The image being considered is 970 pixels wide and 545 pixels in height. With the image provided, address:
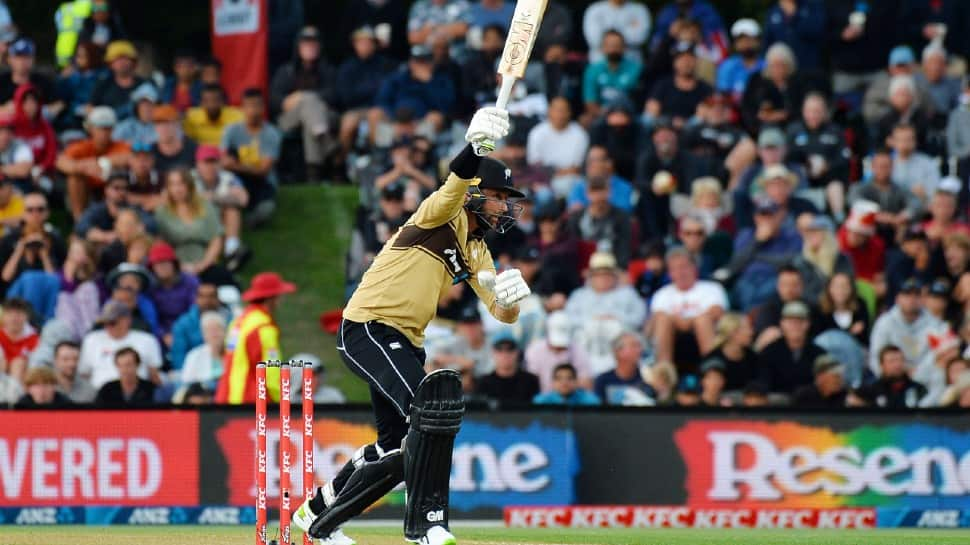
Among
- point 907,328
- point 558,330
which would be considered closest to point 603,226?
point 558,330

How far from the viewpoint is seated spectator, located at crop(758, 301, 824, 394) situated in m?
15.5

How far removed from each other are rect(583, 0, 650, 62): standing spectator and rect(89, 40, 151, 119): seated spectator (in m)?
4.87

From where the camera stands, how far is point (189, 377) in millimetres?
15625

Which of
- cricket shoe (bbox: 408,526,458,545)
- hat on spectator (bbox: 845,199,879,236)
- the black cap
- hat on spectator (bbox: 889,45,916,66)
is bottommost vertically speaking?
cricket shoe (bbox: 408,526,458,545)

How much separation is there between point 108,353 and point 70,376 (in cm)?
38

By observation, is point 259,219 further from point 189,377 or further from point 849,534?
point 849,534

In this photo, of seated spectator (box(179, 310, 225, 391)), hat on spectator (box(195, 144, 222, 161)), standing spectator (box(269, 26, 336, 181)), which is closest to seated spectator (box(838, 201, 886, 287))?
seated spectator (box(179, 310, 225, 391))

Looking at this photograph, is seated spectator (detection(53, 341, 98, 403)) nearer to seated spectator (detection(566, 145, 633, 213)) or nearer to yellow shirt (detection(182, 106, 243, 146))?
yellow shirt (detection(182, 106, 243, 146))

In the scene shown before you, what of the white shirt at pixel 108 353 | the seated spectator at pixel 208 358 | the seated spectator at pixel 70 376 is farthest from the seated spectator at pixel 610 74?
the seated spectator at pixel 70 376

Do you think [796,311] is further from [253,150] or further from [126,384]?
[253,150]

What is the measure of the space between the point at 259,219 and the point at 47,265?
304 cm

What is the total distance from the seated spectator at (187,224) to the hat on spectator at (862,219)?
6.05 meters

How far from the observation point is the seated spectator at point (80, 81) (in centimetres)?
1909

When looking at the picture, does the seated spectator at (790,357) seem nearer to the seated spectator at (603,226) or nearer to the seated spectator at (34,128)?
the seated spectator at (603,226)
